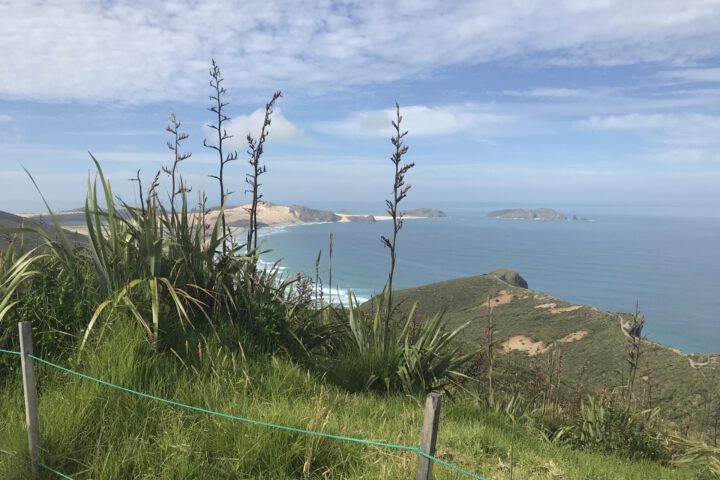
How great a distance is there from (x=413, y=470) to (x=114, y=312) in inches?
101

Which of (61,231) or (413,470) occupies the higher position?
(61,231)

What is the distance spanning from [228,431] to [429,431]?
1.33m

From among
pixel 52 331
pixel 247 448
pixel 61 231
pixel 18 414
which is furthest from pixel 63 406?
pixel 61 231

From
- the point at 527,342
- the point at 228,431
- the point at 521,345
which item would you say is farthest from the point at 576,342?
the point at 228,431

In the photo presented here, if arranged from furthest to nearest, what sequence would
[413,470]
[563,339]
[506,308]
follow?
[506,308] → [563,339] → [413,470]

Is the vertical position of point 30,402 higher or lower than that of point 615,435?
higher

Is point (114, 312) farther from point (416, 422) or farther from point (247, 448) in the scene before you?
point (416, 422)

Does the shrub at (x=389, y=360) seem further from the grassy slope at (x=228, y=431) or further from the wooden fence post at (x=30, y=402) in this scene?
the wooden fence post at (x=30, y=402)

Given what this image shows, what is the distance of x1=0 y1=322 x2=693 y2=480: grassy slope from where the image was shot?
9.02ft

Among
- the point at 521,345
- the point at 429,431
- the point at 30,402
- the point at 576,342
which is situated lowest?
the point at 521,345

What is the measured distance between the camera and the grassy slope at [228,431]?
2748 mm

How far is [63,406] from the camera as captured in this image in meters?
3.05

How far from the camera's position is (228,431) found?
9.50 ft

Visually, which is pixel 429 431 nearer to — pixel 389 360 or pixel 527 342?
pixel 389 360
